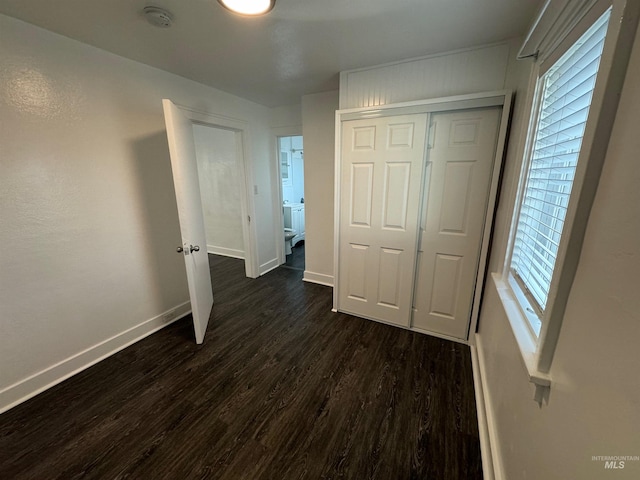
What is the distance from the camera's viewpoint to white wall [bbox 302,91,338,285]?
2965 millimetres

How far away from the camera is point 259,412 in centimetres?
163

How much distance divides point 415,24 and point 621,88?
4.49 feet

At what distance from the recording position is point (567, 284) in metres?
0.79

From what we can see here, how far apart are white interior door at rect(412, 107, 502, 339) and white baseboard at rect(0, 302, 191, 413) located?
2.50 meters

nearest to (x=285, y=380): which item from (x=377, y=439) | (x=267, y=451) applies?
(x=267, y=451)

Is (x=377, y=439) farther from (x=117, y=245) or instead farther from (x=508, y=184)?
(x=117, y=245)

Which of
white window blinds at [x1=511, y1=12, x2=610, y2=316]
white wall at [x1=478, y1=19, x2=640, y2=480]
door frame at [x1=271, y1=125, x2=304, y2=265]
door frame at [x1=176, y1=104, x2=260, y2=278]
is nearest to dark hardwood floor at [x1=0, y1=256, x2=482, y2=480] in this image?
white wall at [x1=478, y1=19, x2=640, y2=480]

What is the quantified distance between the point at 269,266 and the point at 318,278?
0.88 metres

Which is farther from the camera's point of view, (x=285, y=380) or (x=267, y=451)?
(x=285, y=380)

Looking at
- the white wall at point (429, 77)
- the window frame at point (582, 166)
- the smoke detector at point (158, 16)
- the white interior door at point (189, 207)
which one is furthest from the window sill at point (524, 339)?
the smoke detector at point (158, 16)

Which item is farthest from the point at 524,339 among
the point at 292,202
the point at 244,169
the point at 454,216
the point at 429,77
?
the point at 292,202

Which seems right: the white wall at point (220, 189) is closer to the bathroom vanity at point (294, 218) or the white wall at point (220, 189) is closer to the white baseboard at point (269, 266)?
the white baseboard at point (269, 266)

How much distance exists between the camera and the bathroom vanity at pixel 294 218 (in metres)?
5.05

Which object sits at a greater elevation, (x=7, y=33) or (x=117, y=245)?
(x=7, y=33)
